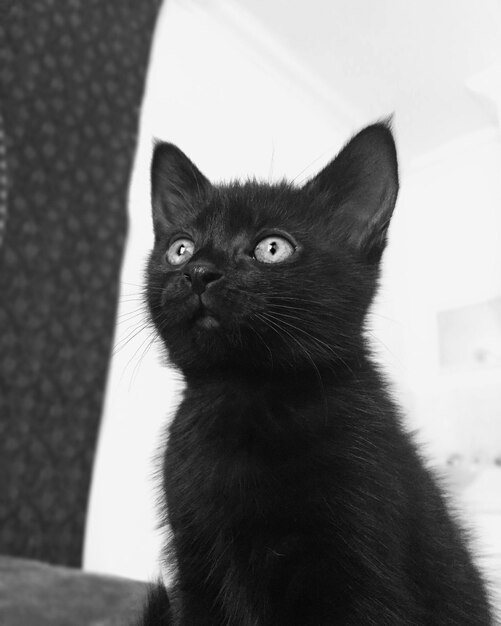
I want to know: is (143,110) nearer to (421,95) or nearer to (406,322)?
(421,95)

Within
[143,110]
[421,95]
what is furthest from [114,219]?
[421,95]

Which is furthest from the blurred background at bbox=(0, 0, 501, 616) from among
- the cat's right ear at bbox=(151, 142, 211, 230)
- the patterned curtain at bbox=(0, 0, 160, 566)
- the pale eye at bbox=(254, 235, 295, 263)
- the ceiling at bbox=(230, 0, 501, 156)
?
the pale eye at bbox=(254, 235, 295, 263)

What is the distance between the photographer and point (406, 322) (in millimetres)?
2705

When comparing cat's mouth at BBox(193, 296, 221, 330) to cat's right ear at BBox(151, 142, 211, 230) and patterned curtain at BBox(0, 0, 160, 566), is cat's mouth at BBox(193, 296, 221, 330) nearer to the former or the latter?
cat's right ear at BBox(151, 142, 211, 230)

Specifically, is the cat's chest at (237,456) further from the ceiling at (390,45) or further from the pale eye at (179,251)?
the ceiling at (390,45)

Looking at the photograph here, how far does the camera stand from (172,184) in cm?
92

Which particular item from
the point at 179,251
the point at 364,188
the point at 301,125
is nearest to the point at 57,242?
the point at 301,125

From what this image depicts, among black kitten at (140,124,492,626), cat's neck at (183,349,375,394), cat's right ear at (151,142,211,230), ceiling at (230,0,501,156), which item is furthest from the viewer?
ceiling at (230,0,501,156)

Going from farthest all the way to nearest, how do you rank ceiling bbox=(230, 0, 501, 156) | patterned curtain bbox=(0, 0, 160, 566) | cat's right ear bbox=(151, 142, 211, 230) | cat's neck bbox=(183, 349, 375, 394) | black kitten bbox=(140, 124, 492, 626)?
patterned curtain bbox=(0, 0, 160, 566), ceiling bbox=(230, 0, 501, 156), cat's right ear bbox=(151, 142, 211, 230), cat's neck bbox=(183, 349, 375, 394), black kitten bbox=(140, 124, 492, 626)

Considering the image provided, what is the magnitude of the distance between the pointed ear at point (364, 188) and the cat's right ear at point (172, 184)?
167 millimetres

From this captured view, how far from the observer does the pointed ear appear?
77 centimetres

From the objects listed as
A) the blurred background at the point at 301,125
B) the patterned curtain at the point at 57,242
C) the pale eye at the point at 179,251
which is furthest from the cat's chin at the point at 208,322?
the patterned curtain at the point at 57,242

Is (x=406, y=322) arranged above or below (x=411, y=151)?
below

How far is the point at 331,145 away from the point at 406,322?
1099 millimetres
